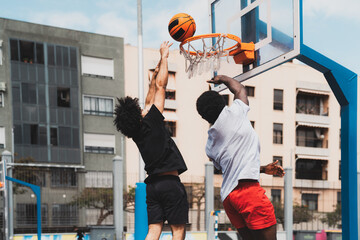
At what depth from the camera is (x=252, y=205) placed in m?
4.45

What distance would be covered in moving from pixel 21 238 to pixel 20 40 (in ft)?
55.4

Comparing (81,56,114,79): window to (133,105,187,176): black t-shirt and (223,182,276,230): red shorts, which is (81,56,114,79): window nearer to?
(133,105,187,176): black t-shirt

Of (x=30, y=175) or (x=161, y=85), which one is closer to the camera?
(x=161, y=85)

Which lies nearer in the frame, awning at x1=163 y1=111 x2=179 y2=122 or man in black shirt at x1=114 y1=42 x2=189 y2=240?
man in black shirt at x1=114 y1=42 x2=189 y2=240

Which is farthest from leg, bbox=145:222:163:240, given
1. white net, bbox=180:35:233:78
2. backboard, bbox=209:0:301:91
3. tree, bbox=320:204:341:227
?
tree, bbox=320:204:341:227

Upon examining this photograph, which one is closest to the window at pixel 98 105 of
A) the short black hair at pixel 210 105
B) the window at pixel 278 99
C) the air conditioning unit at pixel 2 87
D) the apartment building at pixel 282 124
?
the apartment building at pixel 282 124

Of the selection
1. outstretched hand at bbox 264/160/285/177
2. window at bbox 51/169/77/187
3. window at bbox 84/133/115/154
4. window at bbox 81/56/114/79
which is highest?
window at bbox 81/56/114/79

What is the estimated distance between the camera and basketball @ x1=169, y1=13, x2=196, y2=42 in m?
6.79

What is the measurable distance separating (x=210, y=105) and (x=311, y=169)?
38.2 meters

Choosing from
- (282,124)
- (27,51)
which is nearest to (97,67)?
(27,51)

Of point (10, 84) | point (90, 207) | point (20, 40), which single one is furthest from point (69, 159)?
point (90, 207)

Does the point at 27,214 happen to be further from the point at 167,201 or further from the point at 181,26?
the point at 167,201

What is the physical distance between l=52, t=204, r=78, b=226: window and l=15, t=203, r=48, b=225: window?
1092mm

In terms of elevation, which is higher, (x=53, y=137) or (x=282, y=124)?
(x=282, y=124)
